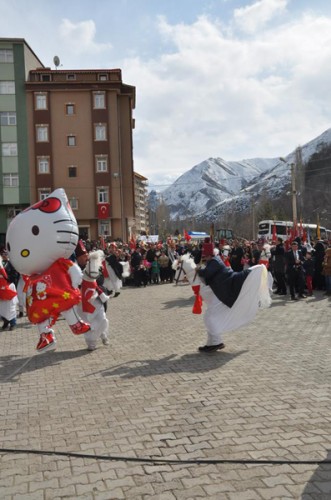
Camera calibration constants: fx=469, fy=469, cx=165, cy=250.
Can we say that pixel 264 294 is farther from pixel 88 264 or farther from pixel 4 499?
pixel 4 499

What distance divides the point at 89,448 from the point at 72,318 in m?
3.61

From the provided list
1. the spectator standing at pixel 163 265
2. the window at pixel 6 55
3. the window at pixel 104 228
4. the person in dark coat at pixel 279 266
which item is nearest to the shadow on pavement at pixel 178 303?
the person in dark coat at pixel 279 266

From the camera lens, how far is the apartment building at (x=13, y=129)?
37.8 metres

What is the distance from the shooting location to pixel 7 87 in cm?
3806

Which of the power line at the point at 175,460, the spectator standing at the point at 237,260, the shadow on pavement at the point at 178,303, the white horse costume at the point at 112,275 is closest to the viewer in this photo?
the power line at the point at 175,460

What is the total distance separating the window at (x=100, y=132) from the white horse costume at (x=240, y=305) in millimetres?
32677

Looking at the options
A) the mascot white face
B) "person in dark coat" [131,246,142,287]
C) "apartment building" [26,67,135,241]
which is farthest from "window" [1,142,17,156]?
the mascot white face

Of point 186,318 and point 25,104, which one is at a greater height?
point 25,104

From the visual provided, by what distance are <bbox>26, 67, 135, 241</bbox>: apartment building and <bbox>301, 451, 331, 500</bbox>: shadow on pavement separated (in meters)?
35.5

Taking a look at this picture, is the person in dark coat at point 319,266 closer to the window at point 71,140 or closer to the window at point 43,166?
the window at point 71,140

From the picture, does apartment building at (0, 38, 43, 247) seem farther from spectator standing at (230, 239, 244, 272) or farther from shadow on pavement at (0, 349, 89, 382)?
shadow on pavement at (0, 349, 89, 382)

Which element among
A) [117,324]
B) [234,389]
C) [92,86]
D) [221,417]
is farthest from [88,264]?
[92,86]

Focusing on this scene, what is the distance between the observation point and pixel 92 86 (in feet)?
126

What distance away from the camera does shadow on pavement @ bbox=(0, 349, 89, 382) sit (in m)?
6.86
